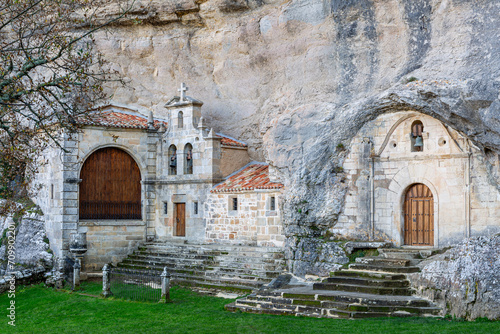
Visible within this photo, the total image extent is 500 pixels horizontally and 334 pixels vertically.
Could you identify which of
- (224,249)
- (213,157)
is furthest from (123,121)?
(224,249)

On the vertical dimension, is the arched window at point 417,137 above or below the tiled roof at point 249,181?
above

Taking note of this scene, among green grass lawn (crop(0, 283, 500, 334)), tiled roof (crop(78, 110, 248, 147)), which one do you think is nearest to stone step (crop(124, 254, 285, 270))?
green grass lawn (crop(0, 283, 500, 334))

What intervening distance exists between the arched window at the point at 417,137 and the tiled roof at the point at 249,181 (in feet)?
16.1

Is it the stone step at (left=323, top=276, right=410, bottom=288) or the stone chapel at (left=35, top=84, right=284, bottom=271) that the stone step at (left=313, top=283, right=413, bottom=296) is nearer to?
the stone step at (left=323, top=276, right=410, bottom=288)

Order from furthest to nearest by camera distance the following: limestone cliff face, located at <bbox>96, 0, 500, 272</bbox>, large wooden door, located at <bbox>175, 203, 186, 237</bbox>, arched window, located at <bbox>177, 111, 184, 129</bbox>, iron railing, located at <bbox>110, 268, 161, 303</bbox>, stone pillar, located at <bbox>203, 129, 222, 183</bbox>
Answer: arched window, located at <bbox>177, 111, 184, 129</bbox> → large wooden door, located at <bbox>175, 203, 186, 237</bbox> → stone pillar, located at <bbox>203, 129, 222, 183</bbox> → iron railing, located at <bbox>110, 268, 161, 303</bbox> → limestone cliff face, located at <bbox>96, 0, 500, 272</bbox>

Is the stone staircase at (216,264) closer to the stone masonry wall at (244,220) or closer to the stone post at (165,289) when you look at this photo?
the stone masonry wall at (244,220)

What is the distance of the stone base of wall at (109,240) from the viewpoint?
23047 millimetres

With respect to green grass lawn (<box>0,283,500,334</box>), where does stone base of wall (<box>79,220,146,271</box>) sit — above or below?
above

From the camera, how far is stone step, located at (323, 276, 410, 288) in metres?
14.6

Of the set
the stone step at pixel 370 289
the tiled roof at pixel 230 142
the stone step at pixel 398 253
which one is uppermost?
the tiled roof at pixel 230 142

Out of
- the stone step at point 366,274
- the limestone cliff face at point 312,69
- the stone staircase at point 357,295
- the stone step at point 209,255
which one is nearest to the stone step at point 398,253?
the stone staircase at point 357,295

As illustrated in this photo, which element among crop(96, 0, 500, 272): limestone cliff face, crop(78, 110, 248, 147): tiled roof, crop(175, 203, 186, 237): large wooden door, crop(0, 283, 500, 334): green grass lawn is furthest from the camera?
crop(175, 203, 186, 237): large wooden door

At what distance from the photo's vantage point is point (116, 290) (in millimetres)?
18969

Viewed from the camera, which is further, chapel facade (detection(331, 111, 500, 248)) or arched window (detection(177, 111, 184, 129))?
arched window (detection(177, 111, 184, 129))
